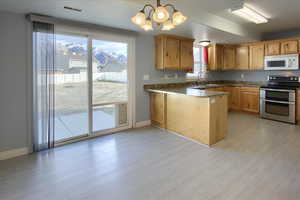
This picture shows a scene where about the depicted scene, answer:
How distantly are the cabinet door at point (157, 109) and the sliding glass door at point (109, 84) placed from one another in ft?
2.25

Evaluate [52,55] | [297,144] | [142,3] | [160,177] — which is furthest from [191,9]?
[297,144]

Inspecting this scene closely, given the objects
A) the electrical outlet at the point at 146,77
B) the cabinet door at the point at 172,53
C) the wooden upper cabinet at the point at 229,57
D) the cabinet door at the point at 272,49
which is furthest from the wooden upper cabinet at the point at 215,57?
the electrical outlet at the point at 146,77

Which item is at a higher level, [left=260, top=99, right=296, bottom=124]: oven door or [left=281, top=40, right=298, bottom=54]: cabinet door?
[left=281, top=40, right=298, bottom=54]: cabinet door

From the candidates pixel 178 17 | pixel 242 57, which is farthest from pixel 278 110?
pixel 178 17

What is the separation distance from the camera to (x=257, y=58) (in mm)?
5695

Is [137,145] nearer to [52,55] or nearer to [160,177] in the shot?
[160,177]

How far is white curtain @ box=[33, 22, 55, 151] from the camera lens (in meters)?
3.05

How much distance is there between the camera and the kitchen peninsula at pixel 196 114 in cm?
338

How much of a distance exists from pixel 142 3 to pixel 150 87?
233 centimetres

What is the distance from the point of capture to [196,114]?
3584 mm

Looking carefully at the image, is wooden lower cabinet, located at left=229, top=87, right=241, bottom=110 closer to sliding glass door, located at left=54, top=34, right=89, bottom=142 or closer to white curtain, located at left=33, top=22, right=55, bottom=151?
sliding glass door, located at left=54, top=34, right=89, bottom=142

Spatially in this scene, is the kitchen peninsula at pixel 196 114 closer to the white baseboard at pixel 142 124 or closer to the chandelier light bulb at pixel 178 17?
the white baseboard at pixel 142 124

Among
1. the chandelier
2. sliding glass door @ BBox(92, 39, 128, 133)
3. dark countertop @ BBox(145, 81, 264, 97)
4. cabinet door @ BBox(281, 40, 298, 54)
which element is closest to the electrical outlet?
dark countertop @ BBox(145, 81, 264, 97)

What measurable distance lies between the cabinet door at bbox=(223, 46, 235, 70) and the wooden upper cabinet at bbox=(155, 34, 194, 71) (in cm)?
178
